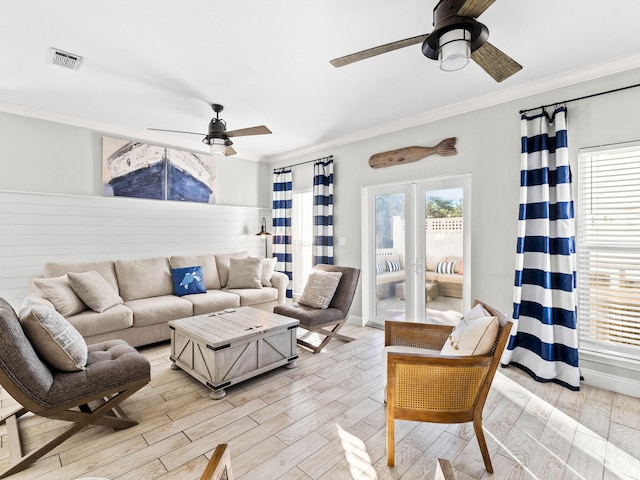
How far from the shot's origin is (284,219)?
18.5 feet

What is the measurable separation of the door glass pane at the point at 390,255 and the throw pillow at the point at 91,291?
3286 millimetres

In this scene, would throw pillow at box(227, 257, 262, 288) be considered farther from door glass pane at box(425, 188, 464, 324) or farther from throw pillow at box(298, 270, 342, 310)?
door glass pane at box(425, 188, 464, 324)

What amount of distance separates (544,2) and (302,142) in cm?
342

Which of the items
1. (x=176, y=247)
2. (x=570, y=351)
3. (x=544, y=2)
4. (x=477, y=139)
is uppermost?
(x=544, y=2)

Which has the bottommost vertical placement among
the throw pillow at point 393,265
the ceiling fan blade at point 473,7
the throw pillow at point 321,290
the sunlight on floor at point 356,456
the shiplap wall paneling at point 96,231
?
the sunlight on floor at point 356,456

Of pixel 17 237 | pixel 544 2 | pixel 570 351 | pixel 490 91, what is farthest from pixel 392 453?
pixel 17 237

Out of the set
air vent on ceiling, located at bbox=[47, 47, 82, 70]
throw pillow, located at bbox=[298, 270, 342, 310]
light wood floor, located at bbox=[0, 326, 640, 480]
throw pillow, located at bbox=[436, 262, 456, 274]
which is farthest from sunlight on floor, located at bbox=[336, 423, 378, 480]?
air vent on ceiling, located at bbox=[47, 47, 82, 70]

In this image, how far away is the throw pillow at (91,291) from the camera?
3.35 meters

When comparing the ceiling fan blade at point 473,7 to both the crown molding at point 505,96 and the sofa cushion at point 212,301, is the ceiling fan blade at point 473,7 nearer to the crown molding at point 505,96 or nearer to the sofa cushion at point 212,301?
the crown molding at point 505,96

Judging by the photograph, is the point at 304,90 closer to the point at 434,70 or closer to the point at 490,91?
the point at 434,70

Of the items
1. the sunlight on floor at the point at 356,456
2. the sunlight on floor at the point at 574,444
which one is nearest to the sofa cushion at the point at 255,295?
the sunlight on floor at the point at 356,456

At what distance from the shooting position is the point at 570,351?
2742mm

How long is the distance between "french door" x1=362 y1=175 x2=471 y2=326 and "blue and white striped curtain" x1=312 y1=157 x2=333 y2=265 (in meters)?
0.60

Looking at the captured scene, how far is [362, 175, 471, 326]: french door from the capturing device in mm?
3676
